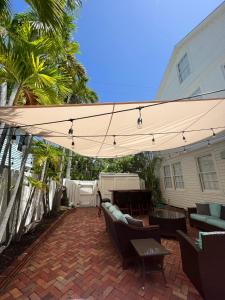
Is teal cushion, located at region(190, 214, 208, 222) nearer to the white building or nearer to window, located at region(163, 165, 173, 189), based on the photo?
the white building

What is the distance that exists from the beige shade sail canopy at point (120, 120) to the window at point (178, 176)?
3.52 metres

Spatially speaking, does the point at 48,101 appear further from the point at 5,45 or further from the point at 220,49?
the point at 220,49

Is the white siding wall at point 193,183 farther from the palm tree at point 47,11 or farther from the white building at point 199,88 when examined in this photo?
the palm tree at point 47,11

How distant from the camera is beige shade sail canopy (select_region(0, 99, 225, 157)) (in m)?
2.59

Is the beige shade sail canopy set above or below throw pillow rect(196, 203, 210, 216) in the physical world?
above

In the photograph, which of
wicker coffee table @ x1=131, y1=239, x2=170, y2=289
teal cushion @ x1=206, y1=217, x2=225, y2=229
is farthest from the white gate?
wicker coffee table @ x1=131, y1=239, x2=170, y2=289

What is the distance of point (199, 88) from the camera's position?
670 cm

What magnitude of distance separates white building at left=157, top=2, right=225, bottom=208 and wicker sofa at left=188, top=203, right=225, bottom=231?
134 centimetres

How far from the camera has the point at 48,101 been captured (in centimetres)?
318

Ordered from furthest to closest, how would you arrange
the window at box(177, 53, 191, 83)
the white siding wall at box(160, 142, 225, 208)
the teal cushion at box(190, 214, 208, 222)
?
1. the window at box(177, 53, 191, 83)
2. the white siding wall at box(160, 142, 225, 208)
3. the teal cushion at box(190, 214, 208, 222)

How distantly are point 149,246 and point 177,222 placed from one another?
2.20 metres

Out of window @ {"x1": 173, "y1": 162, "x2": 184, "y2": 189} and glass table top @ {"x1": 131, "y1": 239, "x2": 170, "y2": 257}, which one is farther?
window @ {"x1": 173, "y1": 162, "x2": 184, "y2": 189}

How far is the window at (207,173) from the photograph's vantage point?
19.9 feet

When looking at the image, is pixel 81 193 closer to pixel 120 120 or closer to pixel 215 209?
pixel 215 209
